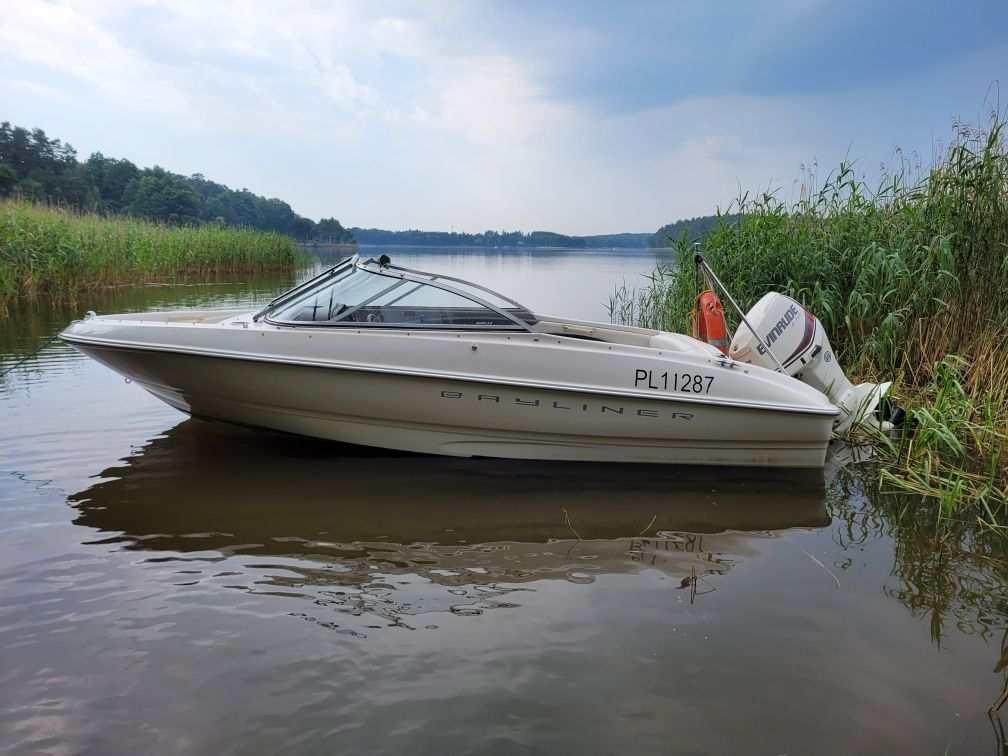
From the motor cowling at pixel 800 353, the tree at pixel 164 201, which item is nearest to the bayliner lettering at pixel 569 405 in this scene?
the motor cowling at pixel 800 353

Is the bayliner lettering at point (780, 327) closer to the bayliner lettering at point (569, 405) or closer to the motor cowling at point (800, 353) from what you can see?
the motor cowling at point (800, 353)

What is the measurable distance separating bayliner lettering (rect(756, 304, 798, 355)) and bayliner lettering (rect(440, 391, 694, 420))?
0.88m

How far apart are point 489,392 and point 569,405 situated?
1.76 feet

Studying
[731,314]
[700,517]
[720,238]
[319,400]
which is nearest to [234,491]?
[319,400]

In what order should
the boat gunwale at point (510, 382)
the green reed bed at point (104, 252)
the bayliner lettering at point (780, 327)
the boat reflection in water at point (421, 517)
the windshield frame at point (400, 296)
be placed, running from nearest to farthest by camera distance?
the boat reflection in water at point (421, 517), the boat gunwale at point (510, 382), the windshield frame at point (400, 296), the bayliner lettering at point (780, 327), the green reed bed at point (104, 252)

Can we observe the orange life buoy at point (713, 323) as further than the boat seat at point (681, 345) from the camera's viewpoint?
Yes

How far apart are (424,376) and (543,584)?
1.68 m

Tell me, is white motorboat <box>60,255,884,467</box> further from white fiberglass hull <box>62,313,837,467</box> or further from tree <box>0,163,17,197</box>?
tree <box>0,163,17,197</box>

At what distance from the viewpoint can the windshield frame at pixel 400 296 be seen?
14.8ft

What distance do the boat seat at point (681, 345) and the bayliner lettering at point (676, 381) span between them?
0.26 meters

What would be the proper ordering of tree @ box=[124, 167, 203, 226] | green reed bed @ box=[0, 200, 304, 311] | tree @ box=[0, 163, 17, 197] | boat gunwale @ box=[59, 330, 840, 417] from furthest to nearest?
tree @ box=[124, 167, 203, 226] → tree @ box=[0, 163, 17, 197] → green reed bed @ box=[0, 200, 304, 311] → boat gunwale @ box=[59, 330, 840, 417]

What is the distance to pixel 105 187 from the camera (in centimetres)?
6700

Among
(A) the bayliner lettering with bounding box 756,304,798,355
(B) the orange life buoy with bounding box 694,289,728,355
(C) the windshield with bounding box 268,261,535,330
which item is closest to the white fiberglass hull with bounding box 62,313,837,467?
(C) the windshield with bounding box 268,261,535,330

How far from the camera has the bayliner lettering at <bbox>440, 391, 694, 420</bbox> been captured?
14.3 ft
